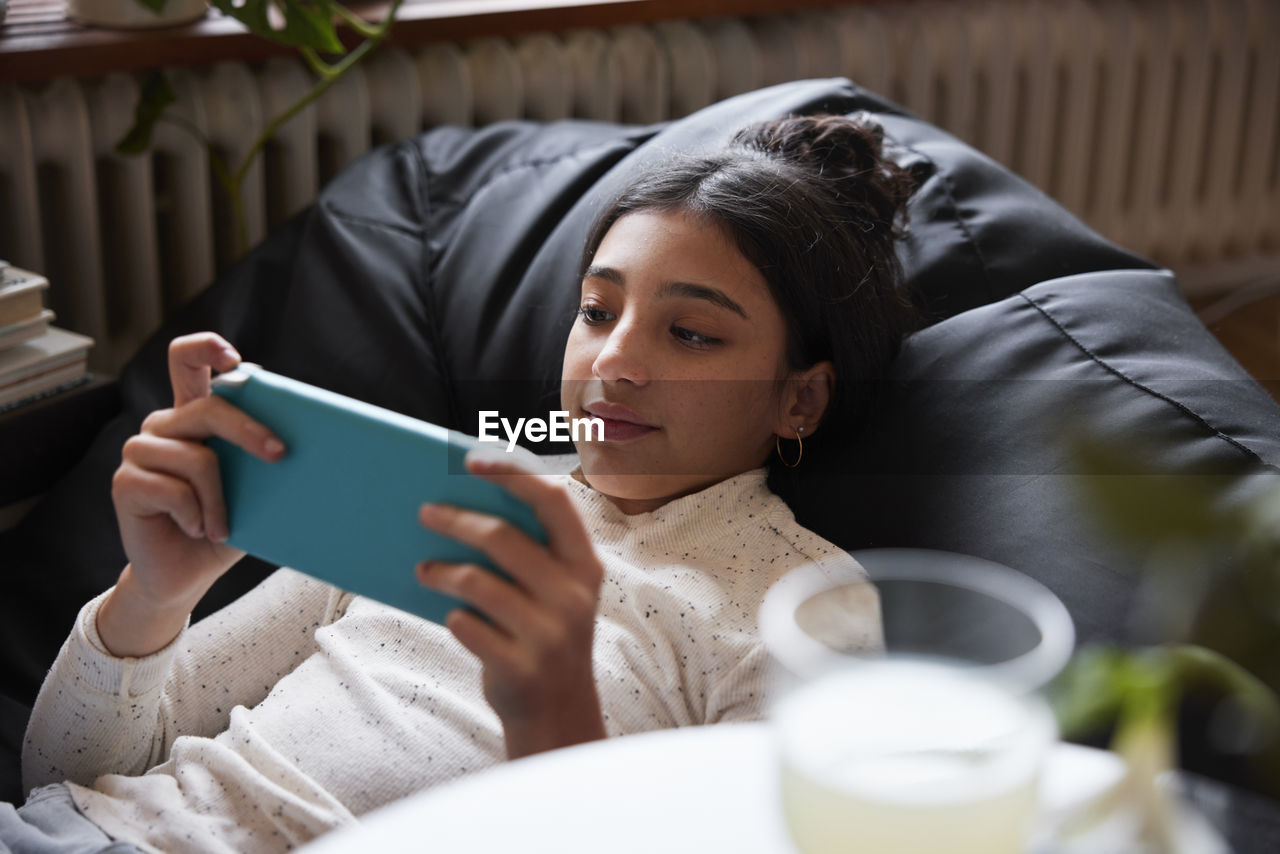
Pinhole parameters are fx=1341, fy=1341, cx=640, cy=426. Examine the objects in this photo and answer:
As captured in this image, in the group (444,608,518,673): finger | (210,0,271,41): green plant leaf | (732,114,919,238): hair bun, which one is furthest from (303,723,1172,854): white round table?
(210,0,271,41): green plant leaf

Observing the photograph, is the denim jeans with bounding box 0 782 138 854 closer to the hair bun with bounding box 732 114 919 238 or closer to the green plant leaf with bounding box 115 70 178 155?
the hair bun with bounding box 732 114 919 238

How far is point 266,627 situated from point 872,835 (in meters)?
0.87

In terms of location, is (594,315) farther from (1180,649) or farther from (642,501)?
(1180,649)

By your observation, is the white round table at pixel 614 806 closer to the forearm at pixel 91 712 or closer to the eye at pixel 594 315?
the forearm at pixel 91 712

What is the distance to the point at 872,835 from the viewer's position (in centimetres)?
46

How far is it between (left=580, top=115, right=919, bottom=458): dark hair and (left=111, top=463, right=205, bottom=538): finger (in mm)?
523

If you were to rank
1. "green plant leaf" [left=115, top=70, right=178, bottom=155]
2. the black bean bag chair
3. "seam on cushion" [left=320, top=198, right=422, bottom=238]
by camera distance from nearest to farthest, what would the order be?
the black bean bag chair, "seam on cushion" [left=320, top=198, right=422, bottom=238], "green plant leaf" [left=115, top=70, right=178, bottom=155]

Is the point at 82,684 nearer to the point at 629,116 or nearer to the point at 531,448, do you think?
the point at 531,448

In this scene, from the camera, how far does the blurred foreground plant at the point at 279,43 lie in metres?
1.88

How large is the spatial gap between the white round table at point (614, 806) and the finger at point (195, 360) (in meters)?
0.47

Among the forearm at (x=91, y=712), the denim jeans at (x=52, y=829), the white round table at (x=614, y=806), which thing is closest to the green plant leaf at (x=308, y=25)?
the forearm at (x=91, y=712)

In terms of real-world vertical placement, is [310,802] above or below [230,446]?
below

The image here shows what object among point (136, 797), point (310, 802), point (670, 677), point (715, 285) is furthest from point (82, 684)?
point (715, 285)

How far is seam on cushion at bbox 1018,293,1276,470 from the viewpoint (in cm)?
108
